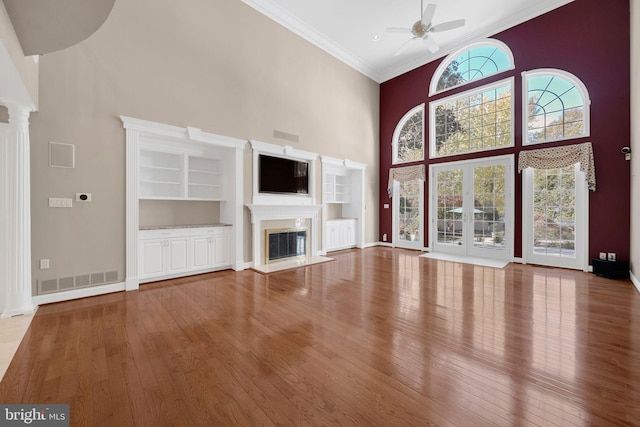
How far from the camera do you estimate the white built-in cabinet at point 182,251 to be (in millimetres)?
4129

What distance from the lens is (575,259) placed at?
16.5 ft

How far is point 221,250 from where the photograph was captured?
4988 millimetres

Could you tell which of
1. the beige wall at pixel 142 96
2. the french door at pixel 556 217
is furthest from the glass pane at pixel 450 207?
the beige wall at pixel 142 96

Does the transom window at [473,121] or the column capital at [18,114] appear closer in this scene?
the column capital at [18,114]

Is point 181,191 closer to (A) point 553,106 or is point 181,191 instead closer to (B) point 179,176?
(B) point 179,176

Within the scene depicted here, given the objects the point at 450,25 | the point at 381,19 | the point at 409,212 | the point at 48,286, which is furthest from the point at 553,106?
the point at 48,286

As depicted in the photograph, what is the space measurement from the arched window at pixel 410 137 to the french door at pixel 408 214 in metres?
0.75

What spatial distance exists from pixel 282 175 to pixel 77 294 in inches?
151

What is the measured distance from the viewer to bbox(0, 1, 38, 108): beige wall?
178cm

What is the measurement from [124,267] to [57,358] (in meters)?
1.95

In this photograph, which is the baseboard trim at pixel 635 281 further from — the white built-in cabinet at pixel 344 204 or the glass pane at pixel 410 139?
the white built-in cabinet at pixel 344 204

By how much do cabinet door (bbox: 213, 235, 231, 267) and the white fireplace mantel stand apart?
1.61 feet

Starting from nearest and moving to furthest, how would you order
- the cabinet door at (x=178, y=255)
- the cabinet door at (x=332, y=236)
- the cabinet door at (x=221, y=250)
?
the cabinet door at (x=178, y=255) < the cabinet door at (x=221, y=250) < the cabinet door at (x=332, y=236)

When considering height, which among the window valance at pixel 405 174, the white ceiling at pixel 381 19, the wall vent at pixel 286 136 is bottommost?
the window valance at pixel 405 174
